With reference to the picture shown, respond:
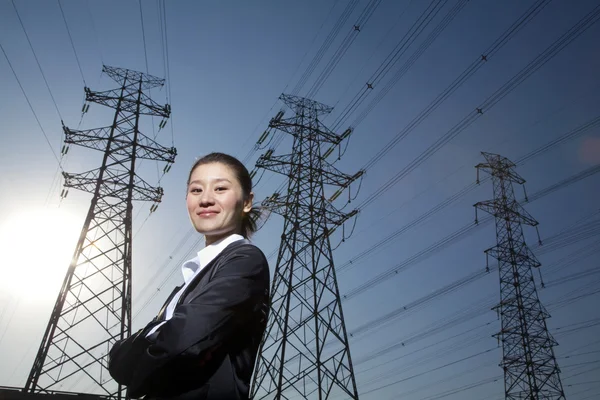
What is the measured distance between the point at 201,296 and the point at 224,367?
199 mm


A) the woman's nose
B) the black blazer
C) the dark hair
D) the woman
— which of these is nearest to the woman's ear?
the dark hair

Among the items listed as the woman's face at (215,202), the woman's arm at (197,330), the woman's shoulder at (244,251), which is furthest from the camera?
the woman's face at (215,202)

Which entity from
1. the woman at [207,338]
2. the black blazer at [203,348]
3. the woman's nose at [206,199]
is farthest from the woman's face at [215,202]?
the black blazer at [203,348]

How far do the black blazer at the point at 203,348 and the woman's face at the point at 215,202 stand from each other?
13.3 inches

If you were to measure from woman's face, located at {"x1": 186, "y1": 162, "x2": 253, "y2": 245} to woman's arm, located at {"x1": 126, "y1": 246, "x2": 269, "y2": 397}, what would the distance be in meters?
0.37

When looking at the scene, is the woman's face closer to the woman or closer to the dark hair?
the dark hair

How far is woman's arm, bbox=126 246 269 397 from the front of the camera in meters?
1.17

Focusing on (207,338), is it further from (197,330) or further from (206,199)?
(206,199)

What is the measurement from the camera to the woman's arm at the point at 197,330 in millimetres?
1170

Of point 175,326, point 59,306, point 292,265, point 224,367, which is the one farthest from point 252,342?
point 292,265

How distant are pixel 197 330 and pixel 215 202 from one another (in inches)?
24.1

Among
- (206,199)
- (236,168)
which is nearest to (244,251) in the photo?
(206,199)

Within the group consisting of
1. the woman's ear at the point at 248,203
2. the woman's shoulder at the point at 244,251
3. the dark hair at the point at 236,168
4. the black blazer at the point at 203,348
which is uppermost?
the dark hair at the point at 236,168

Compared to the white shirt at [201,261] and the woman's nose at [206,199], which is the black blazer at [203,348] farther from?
the woman's nose at [206,199]
